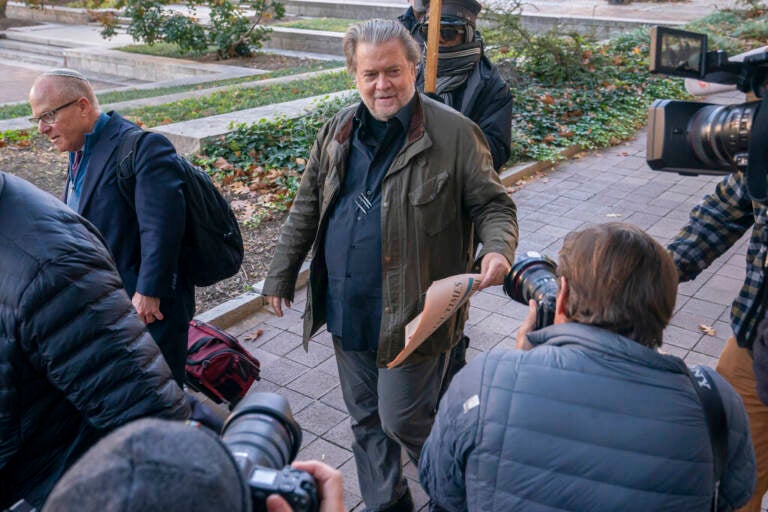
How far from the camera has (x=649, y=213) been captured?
274 inches

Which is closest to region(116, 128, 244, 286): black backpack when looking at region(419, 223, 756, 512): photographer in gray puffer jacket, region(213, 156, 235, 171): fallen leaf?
region(419, 223, 756, 512): photographer in gray puffer jacket

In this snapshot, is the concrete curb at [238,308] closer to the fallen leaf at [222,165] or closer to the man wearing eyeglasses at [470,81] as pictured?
the man wearing eyeglasses at [470,81]

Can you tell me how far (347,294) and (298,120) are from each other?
613 cm

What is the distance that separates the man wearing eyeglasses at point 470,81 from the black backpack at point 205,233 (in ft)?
4.51

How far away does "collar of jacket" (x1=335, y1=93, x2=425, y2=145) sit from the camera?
282cm

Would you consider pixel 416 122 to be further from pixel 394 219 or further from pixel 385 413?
pixel 385 413

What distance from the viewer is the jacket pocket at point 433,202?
2.78 metres

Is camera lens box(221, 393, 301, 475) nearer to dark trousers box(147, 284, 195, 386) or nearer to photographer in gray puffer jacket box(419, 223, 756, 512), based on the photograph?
photographer in gray puffer jacket box(419, 223, 756, 512)

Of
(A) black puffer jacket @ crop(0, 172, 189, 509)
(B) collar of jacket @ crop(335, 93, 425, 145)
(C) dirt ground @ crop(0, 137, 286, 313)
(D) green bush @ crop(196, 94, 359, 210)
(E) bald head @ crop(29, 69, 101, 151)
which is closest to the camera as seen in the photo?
(A) black puffer jacket @ crop(0, 172, 189, 509)

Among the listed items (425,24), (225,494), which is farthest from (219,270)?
(225,494)

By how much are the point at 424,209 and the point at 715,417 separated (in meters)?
1.38

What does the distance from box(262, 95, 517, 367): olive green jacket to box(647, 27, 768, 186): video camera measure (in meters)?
0.65

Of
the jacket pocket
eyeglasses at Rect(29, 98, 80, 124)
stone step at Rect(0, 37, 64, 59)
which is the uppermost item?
stone step at Rect(0, 37, 64, 59)

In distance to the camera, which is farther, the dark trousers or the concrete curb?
the concrete curb
